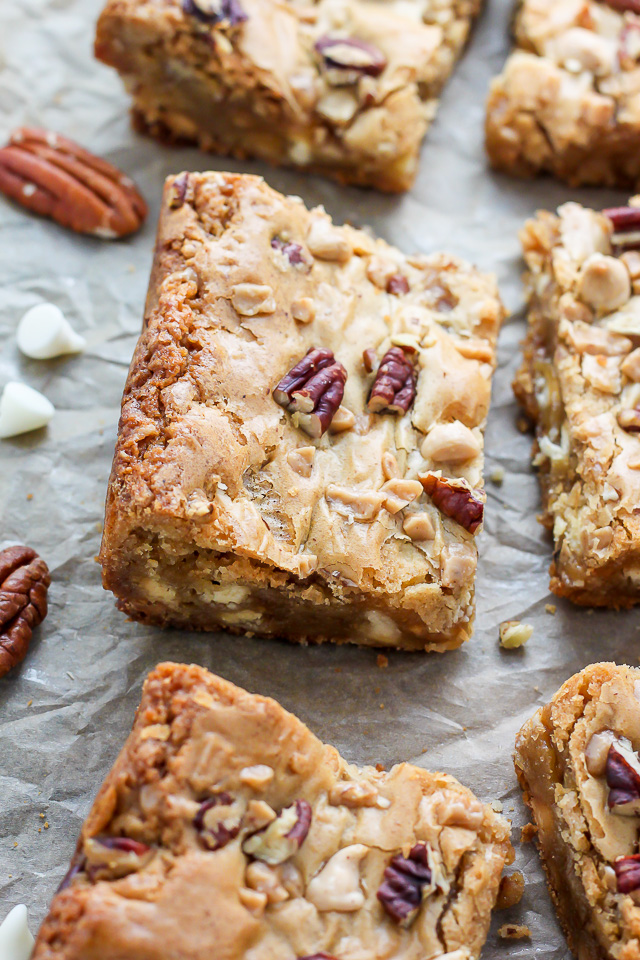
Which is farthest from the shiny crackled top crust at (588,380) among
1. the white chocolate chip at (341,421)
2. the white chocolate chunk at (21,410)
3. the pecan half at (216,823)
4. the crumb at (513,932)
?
the white chocolate chunk at (21,410)

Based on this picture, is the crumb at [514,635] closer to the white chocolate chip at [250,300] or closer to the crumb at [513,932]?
the crumb at [513,932]

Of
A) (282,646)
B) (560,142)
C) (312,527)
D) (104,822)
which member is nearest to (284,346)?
(312,527)

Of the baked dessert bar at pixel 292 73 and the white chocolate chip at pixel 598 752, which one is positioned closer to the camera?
the white chocolate chip at pixel 598 752

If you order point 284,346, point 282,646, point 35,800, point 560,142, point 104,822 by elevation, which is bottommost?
point 35,800

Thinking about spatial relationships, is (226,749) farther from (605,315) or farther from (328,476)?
(605,315)

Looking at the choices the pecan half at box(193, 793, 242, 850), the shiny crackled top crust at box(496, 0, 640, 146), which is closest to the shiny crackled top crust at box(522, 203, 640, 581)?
the shiny crackled top crust at box(496, 0, 640, 146)

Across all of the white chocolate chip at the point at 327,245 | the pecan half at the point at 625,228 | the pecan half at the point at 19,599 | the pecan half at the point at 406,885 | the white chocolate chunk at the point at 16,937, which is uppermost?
the pecan half at the point at 625,228

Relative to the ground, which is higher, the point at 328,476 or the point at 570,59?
the point at 570,59
